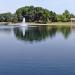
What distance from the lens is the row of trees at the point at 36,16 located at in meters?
54.2

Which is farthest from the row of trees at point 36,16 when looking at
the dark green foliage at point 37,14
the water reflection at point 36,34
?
the water reflection at point 36,34

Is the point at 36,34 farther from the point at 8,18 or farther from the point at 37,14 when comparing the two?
the point at 8,18

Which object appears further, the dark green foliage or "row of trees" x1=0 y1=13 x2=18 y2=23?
"row of trees" x1=0 y1=13 x2=18 y2=23

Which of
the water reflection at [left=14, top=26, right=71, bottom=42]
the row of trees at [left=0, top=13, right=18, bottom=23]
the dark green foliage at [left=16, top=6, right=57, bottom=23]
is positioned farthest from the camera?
the row of trees at [left=0, top=13, right=18, bottom=23]

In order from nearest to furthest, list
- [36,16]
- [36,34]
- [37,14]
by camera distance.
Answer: [36,34]
[36,16]
[37,14]

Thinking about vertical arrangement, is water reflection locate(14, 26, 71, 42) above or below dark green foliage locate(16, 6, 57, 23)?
below

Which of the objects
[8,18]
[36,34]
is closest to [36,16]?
[8,18]

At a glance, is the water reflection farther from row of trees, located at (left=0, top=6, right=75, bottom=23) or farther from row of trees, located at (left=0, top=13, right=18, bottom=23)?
row of trees, located at (left=0, top=13, right=18, bottom=23)

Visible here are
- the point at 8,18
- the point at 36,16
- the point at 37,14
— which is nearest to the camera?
the point at 36,16

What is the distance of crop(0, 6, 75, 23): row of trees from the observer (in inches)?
2133

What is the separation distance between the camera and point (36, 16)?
55250 mm

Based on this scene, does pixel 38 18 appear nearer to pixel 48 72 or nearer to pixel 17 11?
pixel 17 11

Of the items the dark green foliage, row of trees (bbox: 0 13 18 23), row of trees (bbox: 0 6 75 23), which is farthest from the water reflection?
row of trees (bbox: 0 13 18 23)

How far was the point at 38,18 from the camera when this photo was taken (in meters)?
54.8
